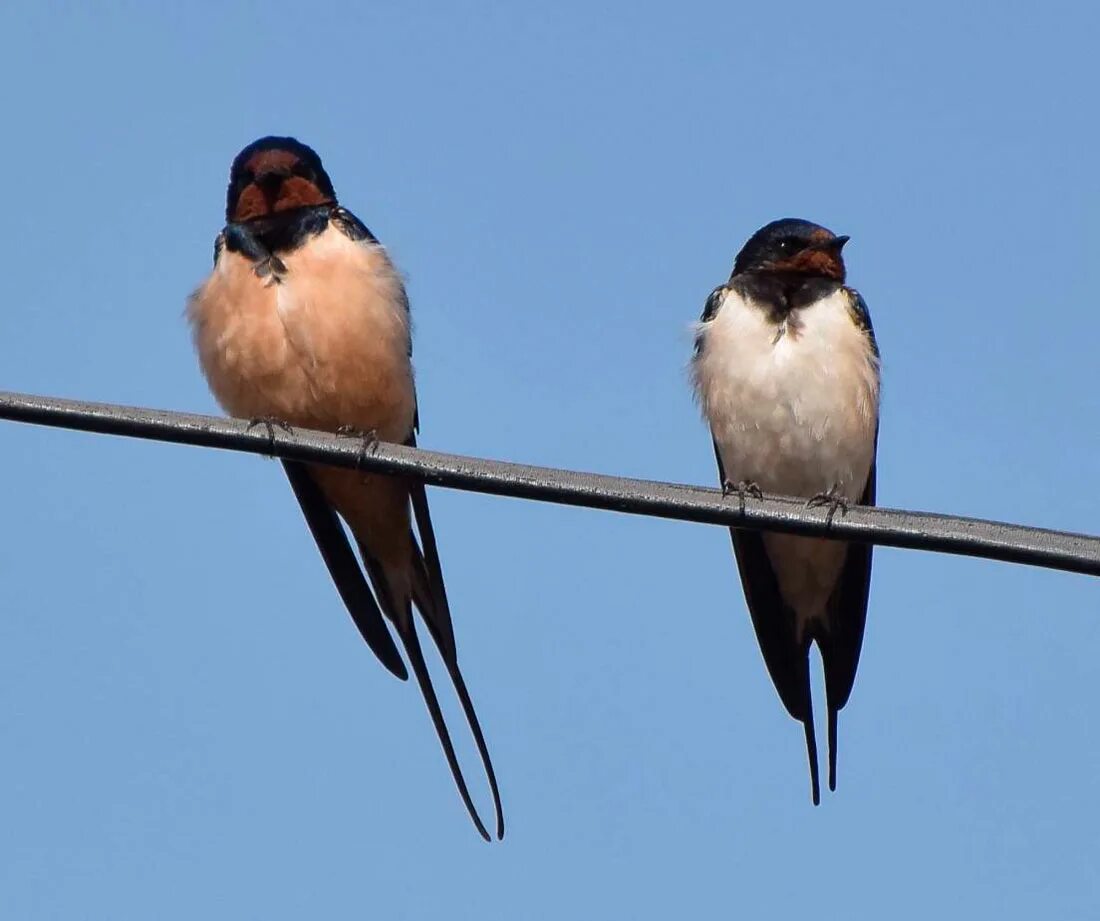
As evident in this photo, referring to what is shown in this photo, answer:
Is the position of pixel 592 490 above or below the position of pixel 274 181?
below

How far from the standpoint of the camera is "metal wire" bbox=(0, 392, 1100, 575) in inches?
106

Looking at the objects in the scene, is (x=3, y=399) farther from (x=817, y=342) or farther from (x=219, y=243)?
(x=817, y=342)

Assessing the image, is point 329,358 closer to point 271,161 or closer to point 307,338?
point 307,338

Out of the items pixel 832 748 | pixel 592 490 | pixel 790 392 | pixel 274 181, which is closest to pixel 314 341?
pixel 274 181

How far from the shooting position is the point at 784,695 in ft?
16.1

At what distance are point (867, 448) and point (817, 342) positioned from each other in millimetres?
341

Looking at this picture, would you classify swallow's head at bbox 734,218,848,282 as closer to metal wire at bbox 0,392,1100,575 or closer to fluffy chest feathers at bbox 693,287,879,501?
fluffy chest feathers at bbox 693,287,879,501

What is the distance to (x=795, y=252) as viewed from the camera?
5070mm

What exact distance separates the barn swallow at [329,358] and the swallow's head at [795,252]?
915mm

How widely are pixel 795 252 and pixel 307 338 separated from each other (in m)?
1.30

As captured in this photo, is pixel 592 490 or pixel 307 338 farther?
pixel 307 338

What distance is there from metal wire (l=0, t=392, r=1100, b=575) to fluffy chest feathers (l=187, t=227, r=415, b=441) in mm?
1395

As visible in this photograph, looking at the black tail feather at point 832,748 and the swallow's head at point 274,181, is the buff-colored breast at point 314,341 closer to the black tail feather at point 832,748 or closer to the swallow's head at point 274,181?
the swallow's head at point 274,181

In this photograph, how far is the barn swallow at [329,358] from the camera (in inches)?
181
